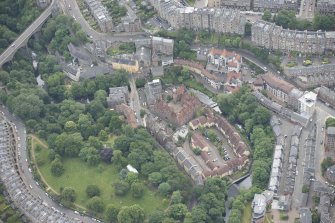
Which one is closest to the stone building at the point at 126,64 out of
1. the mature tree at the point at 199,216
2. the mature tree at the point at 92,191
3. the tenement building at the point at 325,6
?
the mature tree at the point at 92,191

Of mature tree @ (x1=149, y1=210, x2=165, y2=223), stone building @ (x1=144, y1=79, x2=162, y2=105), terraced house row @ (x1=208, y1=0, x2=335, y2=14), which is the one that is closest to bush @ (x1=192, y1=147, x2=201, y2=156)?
stone building @ (x1=144, y1=79, x2=162, y2=105)

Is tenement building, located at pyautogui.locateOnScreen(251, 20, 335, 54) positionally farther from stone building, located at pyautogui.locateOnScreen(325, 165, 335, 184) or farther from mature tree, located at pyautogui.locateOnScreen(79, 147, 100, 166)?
mature tree, located at pyautogui.locateOnScreen(79, 147, 100, 166)

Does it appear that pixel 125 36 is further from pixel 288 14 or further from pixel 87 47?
pixel 288 14

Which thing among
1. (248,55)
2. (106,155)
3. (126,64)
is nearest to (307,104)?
(248,55)

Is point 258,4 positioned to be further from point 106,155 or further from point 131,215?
point 131,215

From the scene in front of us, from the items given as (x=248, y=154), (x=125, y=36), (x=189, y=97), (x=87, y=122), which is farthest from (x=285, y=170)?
(x=125, y=36)
